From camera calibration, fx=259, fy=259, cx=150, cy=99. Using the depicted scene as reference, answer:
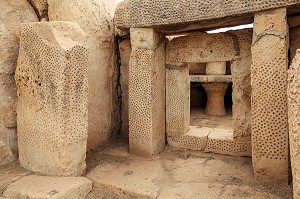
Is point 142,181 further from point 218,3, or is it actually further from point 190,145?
point 218,3

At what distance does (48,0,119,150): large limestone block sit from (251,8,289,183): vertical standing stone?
2071 mm

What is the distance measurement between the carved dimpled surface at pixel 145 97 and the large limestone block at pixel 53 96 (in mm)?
853

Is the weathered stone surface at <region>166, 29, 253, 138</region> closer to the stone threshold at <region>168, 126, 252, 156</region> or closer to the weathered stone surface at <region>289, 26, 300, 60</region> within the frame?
the stone threshold at <region>168, 126, 252, 156</region>

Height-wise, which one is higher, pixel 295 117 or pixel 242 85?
pixel 242 85

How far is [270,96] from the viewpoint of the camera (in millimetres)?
2584

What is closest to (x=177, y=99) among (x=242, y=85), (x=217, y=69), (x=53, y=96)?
(x=242, y=85)

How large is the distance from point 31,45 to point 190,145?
7.83 ft

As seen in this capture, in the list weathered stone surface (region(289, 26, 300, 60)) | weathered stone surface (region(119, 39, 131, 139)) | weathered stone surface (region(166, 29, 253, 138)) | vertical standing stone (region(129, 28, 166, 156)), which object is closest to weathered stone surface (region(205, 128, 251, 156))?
weathered stone surface (region(166, 29, 253, 138))

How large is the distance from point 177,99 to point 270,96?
139 cm

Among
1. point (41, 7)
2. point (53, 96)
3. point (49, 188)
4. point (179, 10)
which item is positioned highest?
point (41, 7)

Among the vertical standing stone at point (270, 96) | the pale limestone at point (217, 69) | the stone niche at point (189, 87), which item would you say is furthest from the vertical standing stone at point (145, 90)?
the pale limestone at point (217, 69)

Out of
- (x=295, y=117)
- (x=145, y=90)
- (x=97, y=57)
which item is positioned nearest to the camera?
(x=295, y=117)

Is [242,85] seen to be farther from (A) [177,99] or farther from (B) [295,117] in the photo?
(B) [295,117]

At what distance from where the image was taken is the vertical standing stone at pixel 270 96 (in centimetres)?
Answer: 253
